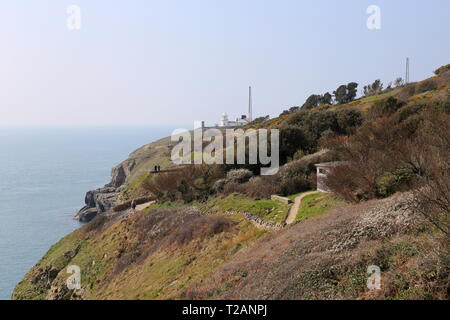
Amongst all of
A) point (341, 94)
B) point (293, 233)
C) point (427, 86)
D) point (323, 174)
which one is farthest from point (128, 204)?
point (341, 94)

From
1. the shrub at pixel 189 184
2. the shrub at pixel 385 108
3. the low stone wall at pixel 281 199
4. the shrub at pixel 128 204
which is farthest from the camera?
the shrub at pixel 128 204

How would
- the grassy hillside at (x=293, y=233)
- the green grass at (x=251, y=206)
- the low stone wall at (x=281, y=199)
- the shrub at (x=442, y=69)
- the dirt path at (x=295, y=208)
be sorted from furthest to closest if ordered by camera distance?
the shrub at (x=442, y=69), the low stone wall at (x=281, y=199), the green grass at (x=251, y=206), the dirt path at (x=295, y=208), the grassy hillside at (x=293, y=233)

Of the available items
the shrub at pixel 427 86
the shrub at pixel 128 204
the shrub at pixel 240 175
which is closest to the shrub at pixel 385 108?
the shrub at pixel 240 175

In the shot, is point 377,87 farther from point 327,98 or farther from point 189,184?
point 189,184

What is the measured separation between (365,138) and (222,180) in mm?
13904

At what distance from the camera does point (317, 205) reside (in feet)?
74.2

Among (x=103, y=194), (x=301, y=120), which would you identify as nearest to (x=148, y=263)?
(x=301, y=120)

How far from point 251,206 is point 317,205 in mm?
5185

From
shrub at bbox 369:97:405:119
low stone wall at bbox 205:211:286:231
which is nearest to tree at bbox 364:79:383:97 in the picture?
shrub at bbox 369:97:405:119

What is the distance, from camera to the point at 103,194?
71.4 m

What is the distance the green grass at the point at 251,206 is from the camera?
23.1 m

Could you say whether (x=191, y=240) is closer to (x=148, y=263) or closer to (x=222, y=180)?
(x=148, y=263)

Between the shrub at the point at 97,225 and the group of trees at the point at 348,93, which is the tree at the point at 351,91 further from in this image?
the shrub at the point at 97,225

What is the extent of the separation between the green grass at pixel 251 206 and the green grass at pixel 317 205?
3.35ft
